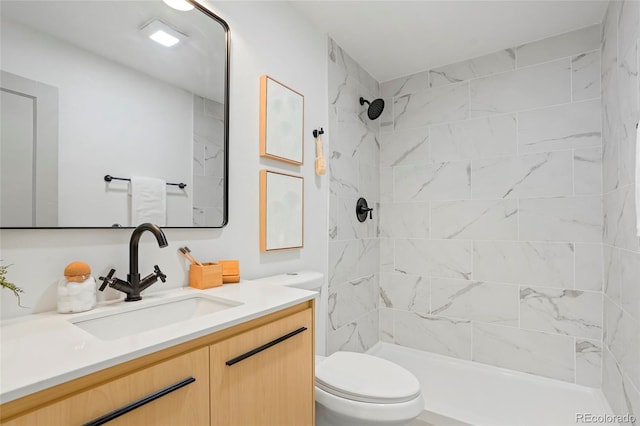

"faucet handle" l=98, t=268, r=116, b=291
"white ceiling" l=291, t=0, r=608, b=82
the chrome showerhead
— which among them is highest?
"white ceiling" l=291, t=0, r=608, b=82

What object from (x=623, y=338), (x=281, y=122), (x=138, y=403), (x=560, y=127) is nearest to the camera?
(x=138, y=403)

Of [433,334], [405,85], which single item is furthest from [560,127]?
[433,334]

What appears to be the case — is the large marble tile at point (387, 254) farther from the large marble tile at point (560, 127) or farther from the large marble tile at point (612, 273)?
the large marble tile at point (612, 273)

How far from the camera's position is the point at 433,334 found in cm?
252

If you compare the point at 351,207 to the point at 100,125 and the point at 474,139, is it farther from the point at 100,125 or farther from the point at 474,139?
the point at 100,125

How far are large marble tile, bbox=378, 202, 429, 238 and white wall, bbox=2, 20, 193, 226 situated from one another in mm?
1808

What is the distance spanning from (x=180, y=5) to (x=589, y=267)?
256 centimetres

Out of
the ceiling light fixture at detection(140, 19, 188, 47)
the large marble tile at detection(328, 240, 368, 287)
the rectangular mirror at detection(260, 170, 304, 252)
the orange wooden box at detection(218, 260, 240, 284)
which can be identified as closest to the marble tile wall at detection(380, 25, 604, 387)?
the large marble tile at detection(328, 240, 368, 287)

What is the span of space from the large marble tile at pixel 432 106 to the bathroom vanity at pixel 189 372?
1942 mm

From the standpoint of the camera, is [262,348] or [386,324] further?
[386,324]

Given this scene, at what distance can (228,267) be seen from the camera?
4.53 feet

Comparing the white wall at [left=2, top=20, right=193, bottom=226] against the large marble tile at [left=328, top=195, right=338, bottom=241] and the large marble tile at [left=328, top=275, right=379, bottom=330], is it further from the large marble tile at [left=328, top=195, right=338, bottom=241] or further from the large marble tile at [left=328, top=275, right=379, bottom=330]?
the large marble tile at [left=328, top=275, right=379, bottom=330]

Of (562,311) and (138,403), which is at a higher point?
(138,403)

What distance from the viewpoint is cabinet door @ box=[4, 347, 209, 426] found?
59 centimetres
